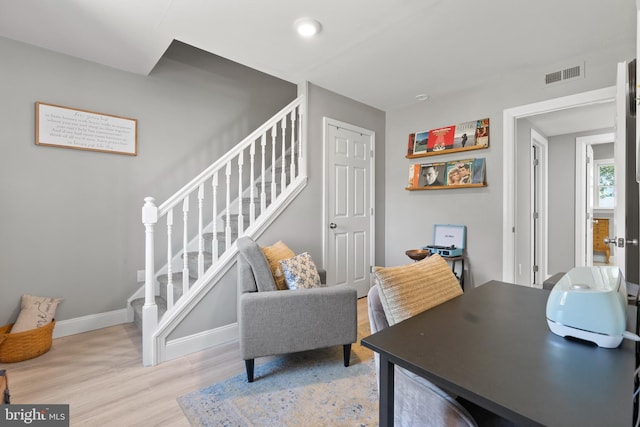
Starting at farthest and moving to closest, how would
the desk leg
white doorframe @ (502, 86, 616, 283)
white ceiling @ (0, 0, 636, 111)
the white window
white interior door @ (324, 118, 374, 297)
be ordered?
the white window → white interior door @ (324, 118, 374, 297) → white doorframe @ (502, 86, 616, 283) → white ceiling @ (0, 0, 636, 111) → the desk leg

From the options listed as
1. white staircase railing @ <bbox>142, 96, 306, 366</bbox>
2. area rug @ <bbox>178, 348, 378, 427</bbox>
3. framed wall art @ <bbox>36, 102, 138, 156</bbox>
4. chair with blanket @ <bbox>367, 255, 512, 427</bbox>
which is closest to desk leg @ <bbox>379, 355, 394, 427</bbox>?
chair with blanket @ <bbox>367, 255, 512, 427</bbox>

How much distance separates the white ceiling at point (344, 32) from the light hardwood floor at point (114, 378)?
2.40 meters

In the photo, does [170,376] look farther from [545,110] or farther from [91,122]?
[545,110]

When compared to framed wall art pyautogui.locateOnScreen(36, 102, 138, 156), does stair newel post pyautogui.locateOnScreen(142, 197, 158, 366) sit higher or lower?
lower

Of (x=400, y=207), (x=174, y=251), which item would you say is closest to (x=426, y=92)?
(x=400, y=207)

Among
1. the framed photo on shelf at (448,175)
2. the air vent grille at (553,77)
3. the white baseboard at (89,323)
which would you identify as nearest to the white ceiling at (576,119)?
the air vent grille at (553,77)

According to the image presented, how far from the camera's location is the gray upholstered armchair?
6.10 ft

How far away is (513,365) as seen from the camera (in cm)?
70

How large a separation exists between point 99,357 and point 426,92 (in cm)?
394

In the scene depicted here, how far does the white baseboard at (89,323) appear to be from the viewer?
2509 millimetres

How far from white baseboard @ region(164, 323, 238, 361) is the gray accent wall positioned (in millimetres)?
161

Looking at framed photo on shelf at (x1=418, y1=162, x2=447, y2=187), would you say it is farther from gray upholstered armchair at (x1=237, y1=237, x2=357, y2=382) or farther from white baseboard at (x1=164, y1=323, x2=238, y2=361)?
white baseboard at (x1=164, y1=323, x2=238, y2=361)

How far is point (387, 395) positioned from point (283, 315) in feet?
3.86

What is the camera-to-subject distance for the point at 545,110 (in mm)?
2758
